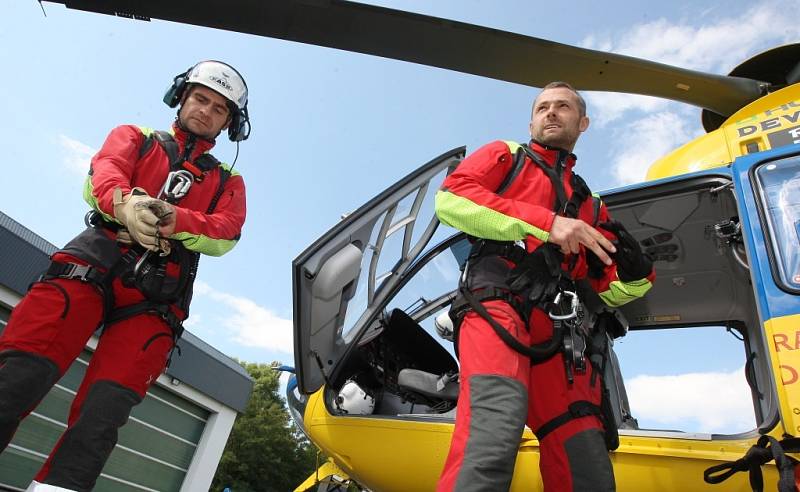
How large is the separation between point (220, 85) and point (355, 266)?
4.35 feet

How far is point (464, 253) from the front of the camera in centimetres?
438

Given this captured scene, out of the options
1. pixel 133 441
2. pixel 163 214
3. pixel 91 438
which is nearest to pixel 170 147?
pixel 163 214

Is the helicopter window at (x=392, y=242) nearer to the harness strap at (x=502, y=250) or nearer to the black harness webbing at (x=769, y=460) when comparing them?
the harness strap at (x=502, y=250)

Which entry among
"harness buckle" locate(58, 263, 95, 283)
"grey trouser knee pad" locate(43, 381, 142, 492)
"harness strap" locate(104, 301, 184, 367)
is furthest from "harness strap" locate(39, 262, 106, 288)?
"grey trouser knee pad" locate(43, 381, 142, 492)

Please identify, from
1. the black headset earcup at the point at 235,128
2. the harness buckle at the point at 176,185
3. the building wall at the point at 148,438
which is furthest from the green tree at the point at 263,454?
the harness buckle at the point at 176,185

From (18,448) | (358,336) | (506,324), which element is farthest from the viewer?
(18,448)

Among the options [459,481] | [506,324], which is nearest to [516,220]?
[506,324]

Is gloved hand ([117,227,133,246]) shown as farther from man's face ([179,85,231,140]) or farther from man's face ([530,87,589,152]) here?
man's face ([530,87,589,152])

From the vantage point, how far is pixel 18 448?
32.3 ft

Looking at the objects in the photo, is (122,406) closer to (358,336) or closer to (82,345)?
(82,345)

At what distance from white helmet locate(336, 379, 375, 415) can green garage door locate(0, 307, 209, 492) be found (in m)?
8.83

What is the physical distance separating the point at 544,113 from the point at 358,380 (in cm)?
250

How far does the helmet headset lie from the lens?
9.52ft

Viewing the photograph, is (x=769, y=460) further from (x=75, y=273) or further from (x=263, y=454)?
(x=263, y=454)
